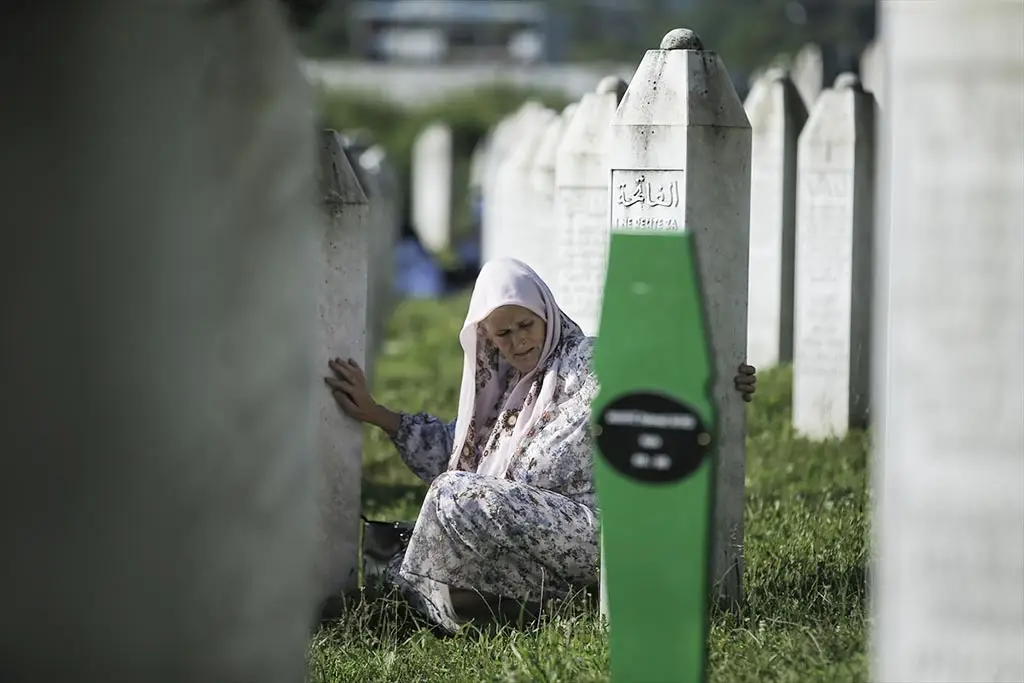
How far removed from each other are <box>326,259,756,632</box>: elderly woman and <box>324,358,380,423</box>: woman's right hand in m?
0.57

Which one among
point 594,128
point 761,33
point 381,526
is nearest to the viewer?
point 381,526

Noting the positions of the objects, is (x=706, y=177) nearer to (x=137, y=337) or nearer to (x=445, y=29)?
(x=137, y=337)

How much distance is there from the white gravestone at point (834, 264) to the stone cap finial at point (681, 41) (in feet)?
15.7

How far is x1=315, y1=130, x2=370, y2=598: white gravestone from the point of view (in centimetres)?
670

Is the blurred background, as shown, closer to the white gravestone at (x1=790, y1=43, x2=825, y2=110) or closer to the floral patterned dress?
the white gravestone at (x1=790, y1=43, x2=825, y2=110)

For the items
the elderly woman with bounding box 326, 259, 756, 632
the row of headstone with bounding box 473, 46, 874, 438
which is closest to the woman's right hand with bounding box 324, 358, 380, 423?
the elderly woman with bounding box 326, 259, 756, 632

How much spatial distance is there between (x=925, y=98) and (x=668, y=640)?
1.51 metres

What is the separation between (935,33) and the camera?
412 cm

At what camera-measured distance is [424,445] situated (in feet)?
22.1

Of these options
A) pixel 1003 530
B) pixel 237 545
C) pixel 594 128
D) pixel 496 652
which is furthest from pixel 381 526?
pixel 594 128

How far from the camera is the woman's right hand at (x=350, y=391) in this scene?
6.71 metres

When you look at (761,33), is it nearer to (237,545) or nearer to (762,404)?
(762,404)

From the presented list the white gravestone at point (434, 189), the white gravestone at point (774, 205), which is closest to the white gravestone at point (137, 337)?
the white gravestone at point (774, 205)

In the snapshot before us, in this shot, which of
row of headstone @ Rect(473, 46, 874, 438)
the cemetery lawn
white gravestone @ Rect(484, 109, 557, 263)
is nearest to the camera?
the cemetery lawn
